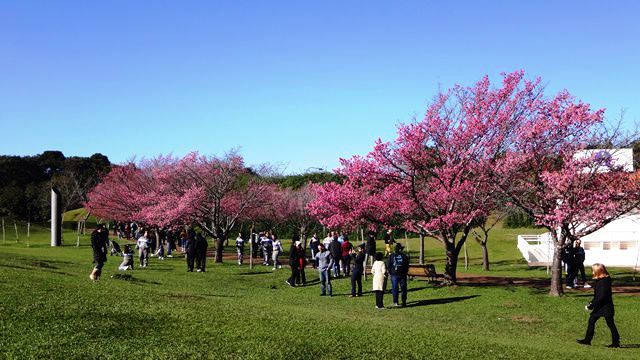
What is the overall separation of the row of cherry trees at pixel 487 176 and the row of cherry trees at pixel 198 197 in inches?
401

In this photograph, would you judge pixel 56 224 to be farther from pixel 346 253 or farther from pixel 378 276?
pixel 378 276

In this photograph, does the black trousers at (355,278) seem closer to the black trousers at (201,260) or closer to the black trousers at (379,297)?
the black trousers at (379,297)

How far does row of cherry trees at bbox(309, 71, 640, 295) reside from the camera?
18.8 m

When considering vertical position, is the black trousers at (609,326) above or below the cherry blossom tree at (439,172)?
below

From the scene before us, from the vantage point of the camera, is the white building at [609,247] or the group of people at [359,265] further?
the white building at [609,247]

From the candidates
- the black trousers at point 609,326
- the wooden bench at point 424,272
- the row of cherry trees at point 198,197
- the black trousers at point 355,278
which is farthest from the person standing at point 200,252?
the black trousers at point 609,326

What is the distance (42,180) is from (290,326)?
256 feet

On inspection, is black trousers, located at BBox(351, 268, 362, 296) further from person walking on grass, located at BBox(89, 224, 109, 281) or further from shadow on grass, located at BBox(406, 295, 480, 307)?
person walking on grass, located at BBox(89, 224, 109, 281)

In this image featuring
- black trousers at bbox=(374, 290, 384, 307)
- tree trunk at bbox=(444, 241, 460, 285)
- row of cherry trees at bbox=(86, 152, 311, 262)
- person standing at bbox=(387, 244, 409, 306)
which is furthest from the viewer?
row of cherry trees at bbox=(86, 152, 311, 262)

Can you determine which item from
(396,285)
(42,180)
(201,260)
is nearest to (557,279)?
(396,285)

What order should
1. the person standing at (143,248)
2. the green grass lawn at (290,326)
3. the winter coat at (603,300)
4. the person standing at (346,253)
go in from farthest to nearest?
the person standing at (143,248) → the person standing at (346,253) → the winter coat at (603,300) → the green grass lawn at (290,326)

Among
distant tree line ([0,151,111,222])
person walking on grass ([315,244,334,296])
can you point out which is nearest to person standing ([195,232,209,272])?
person walking on grass ([315,244,334,296])

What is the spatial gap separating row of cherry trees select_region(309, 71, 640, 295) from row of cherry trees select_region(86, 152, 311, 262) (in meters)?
10.2

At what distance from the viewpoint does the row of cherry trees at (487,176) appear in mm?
18750
